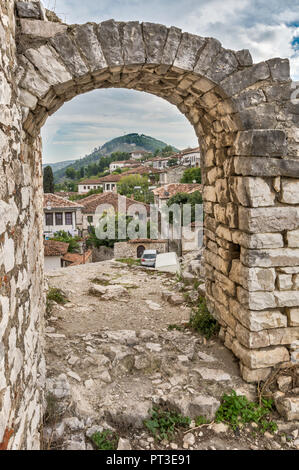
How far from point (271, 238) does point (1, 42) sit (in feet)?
9.23

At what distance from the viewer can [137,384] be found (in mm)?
3557

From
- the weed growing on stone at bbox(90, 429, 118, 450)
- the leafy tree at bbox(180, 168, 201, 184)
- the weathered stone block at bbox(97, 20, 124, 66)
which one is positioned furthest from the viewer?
the leafy tree at bbox(180, 168, 201, 184)

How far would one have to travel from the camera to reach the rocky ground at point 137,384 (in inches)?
116

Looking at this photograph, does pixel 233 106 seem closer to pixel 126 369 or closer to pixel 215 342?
pixel 215 342

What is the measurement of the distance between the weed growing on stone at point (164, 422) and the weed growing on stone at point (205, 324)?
1.40 metres

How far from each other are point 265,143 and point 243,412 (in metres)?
2.63

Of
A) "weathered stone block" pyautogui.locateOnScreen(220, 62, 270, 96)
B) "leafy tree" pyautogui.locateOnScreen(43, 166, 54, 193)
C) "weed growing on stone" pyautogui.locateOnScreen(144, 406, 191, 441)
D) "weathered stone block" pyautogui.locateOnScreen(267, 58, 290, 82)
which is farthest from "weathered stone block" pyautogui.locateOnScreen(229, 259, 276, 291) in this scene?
"leafy tree" pyautogui.locateOnScreen(43, 166, 54, 193)

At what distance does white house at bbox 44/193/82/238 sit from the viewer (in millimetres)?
27312

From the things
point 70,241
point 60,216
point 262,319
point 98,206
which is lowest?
point 70,241

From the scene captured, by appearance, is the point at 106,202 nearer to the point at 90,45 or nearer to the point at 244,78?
the point at 244,78

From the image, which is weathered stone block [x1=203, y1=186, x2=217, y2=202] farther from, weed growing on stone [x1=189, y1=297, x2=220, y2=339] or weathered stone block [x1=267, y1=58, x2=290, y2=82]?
weed growing on stone [x1=189, y1=297, x2=220, y2=339]

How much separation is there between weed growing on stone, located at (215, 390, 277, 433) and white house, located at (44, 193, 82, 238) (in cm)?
2514

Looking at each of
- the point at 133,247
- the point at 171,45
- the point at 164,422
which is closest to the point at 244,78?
the point at 171,45
